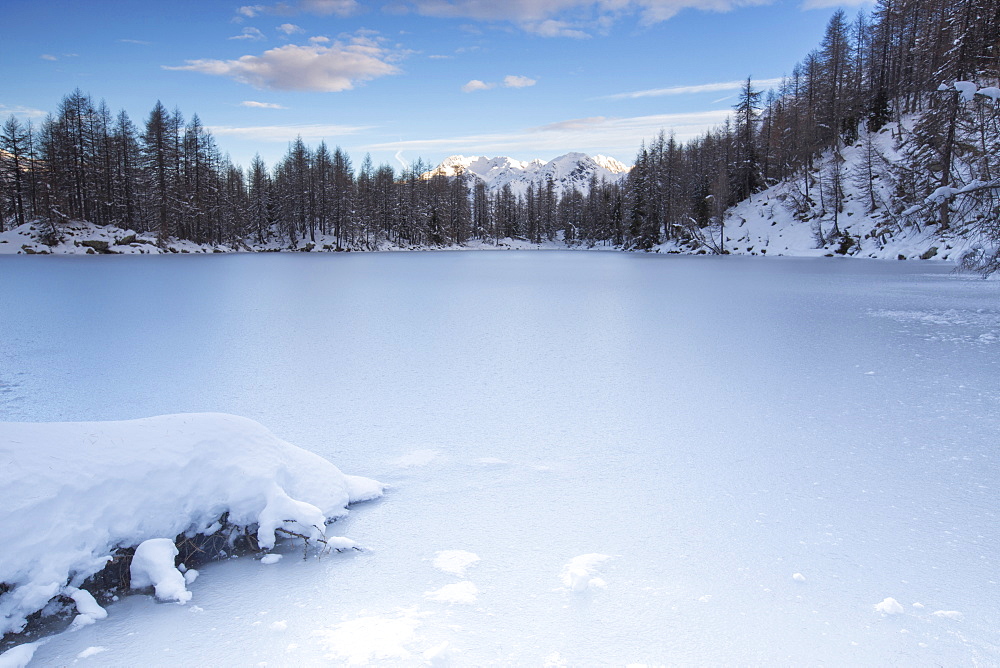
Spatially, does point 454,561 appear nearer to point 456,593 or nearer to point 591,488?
point 456,593

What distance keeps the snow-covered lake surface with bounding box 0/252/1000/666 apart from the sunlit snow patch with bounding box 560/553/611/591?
0.5 inches

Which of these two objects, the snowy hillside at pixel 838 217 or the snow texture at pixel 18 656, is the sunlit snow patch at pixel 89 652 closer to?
the snow texture at pixel 18 656

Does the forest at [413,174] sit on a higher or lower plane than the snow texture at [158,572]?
higher

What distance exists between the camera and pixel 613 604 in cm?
280

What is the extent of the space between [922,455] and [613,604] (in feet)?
11.6

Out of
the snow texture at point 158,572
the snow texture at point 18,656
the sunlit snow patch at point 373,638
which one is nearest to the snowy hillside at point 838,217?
the sunlit snow patch at point 373,638

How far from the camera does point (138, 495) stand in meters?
3.19

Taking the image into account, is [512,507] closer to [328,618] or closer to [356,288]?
[328,618]

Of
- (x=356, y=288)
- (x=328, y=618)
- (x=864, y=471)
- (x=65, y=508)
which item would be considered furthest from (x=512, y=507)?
(x=356, y=288)

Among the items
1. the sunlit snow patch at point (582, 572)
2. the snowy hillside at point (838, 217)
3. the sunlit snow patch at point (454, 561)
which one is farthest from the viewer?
the snowy hillside at point (838, 217)

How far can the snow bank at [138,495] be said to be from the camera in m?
2.73

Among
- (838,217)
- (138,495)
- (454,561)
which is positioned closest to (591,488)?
(454,561)

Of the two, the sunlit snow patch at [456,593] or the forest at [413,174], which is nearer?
the sunlit snow patch at [456,593]

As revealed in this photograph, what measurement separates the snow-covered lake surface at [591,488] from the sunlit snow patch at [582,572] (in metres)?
0.01
